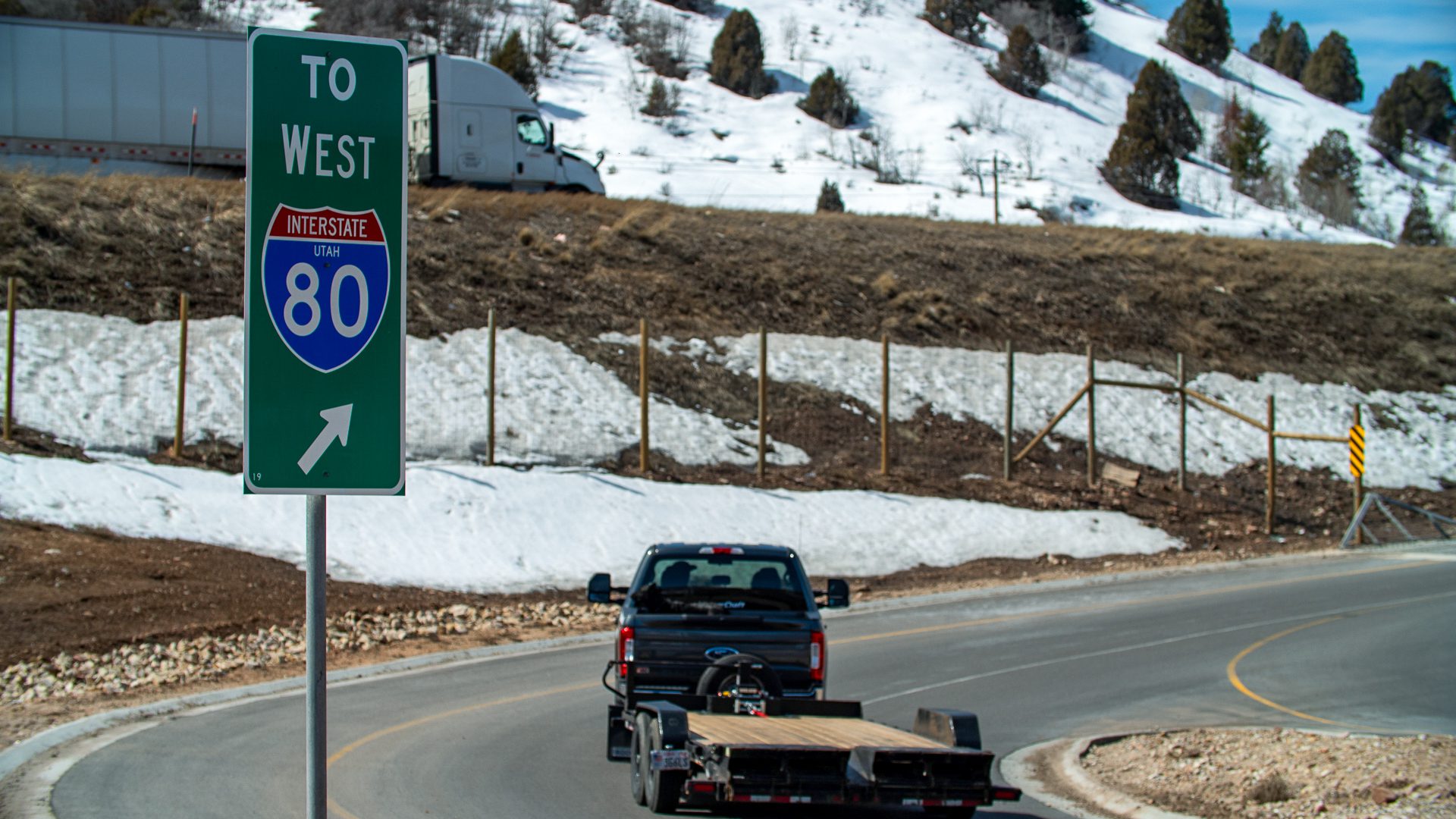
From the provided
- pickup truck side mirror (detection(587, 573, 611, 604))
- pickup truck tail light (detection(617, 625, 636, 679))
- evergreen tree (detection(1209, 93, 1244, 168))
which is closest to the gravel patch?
pickup truck tail light (detection(617, 625, 636, 679))

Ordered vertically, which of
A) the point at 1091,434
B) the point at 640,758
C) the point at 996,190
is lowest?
the point at 640,758

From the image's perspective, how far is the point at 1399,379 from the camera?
3600 cm

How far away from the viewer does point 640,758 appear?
8.00 meters

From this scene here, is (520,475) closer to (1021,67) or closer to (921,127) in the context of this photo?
(921,127)

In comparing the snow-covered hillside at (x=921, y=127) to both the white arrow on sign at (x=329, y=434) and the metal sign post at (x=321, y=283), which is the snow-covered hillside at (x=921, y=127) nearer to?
the metal sign post at (x=321, y=283)

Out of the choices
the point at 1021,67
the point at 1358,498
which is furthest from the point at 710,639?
the point at 1021,67

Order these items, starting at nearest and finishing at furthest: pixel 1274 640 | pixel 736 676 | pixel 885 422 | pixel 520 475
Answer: pixel 736 676 → pixel 1274 640 → pixel 520 475 → pixel 885 422

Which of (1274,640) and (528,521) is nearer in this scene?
(1274,640)

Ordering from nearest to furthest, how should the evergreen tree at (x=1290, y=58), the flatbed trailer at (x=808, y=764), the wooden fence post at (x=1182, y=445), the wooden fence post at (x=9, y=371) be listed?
1. the flatbed trailer at (x=808, y=764)
2. the wooden fence post at (x=9, y=371)
3. the wooden fence post at (x=1182, y=445)
4. the evergreen tree at (x=1290, y=58)

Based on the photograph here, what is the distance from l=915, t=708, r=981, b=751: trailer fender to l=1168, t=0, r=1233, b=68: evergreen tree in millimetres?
130524

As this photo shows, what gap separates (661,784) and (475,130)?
3035cm

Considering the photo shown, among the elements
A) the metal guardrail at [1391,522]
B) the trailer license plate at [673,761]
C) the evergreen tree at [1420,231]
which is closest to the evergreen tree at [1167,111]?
the evergreen tree at [1420,231]

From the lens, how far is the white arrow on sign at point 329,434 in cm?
370

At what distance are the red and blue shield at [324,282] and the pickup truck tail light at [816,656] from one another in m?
5.95
